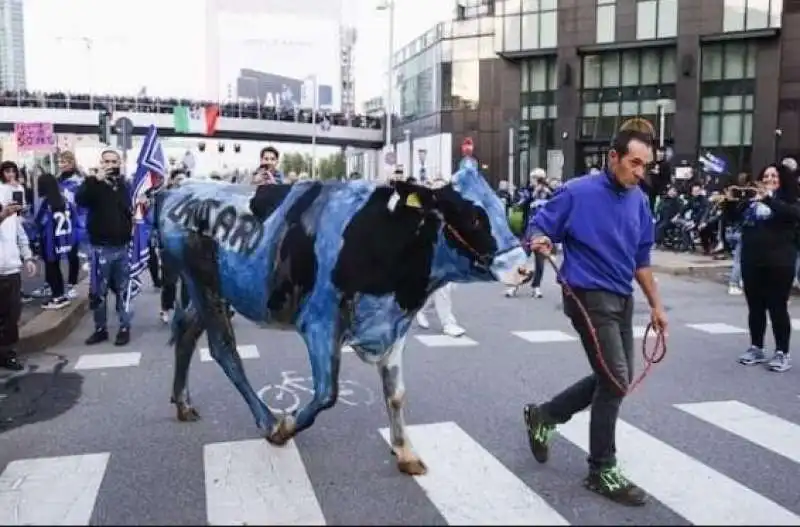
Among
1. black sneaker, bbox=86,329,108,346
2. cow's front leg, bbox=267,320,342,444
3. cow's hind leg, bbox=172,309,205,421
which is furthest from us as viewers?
black sneaker, bbox=86,329,108,346

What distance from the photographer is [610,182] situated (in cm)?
450

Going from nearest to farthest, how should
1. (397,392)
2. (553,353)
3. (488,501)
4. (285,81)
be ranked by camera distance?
(488,501) → (397,392) → (553,353) → (285,81)

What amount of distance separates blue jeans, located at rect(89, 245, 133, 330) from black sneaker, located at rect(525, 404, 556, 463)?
19.0 feet

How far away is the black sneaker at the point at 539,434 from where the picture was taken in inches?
198

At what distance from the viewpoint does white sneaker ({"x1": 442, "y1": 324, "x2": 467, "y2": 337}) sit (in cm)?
966

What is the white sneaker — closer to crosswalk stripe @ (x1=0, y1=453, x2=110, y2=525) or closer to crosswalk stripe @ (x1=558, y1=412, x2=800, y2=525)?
crosswalk stripe @ (x1=558, y1=412, x2=800, y2=525)

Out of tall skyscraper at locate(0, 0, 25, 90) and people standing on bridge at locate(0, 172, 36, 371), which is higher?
tall skyscraper at locate(0, 0, 25, 90)

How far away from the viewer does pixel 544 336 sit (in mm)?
9586

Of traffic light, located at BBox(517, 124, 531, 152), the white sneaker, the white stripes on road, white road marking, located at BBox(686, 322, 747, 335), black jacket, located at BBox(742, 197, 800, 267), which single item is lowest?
white road marking, located at BBox(686, 322, 747, 335)

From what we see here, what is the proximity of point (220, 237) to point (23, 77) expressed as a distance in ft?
214

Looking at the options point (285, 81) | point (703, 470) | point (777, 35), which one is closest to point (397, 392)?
point (703, 470)

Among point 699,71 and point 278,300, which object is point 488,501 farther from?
point 699,71

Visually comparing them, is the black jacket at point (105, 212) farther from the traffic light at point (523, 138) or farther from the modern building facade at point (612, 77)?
the traffic light at point (523, 138)

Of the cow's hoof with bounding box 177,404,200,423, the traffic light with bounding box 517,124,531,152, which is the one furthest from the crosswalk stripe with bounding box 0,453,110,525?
the traffic light with bounding box 517,124,531,152
